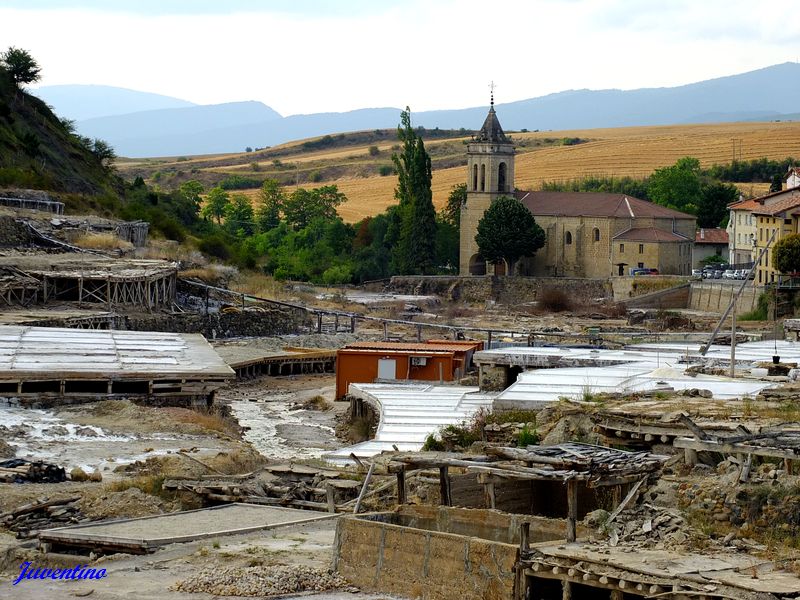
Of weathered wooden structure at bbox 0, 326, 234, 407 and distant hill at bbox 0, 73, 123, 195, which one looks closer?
weathered wooden structure at bbox 0, 326, 234, 407

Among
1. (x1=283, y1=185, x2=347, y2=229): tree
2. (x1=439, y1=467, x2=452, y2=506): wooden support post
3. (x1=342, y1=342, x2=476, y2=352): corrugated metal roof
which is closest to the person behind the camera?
(x1=439, y1=467, x2=452, y2=506): wooden support post

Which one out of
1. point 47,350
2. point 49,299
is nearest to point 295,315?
point 49,299

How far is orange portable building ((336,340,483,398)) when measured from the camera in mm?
42969

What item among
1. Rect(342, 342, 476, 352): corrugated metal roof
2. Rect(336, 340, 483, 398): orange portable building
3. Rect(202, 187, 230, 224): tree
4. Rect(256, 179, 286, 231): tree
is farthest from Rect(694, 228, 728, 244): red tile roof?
Rect(336, 340, 483, 398): orange portable building

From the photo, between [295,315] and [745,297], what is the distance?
66.5 feet

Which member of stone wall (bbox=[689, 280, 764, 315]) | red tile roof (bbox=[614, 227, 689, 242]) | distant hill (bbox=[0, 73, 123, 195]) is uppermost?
distant hill (bbox=[0, 73, 123, 195])

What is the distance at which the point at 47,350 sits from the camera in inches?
1475

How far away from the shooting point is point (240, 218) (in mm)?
116438

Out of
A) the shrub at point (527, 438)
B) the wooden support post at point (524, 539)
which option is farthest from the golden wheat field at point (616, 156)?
the wooden support post at point (524, 539)

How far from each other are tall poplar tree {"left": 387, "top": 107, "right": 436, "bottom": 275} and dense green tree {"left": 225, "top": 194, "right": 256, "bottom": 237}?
2149 centimetres

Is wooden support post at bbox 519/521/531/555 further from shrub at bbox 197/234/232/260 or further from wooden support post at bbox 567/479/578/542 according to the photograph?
shrub at bbox 197/234/232/260

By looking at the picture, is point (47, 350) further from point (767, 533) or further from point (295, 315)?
point (295, 315)

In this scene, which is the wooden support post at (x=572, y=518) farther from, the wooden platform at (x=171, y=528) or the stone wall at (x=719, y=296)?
the stone wall at (x=719, y=296)

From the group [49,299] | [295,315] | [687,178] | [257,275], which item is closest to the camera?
[49,299]
